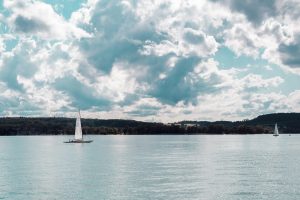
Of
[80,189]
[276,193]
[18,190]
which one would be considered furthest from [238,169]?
[18,190]

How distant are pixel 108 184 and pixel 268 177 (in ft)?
97.7

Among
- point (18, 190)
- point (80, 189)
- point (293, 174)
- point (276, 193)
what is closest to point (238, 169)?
point (293, 174)

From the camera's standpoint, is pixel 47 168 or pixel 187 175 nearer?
pixel 187 175

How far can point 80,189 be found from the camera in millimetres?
77688

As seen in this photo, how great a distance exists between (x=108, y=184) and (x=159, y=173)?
18002 millimetres

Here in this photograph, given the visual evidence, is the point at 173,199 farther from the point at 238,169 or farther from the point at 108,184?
the point at 238,169

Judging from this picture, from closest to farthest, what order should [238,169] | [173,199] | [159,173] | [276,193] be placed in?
[173,199]
[276,193]
[159,173]
[238,169]

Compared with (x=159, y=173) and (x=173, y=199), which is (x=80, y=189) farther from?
(x=159, y=173)

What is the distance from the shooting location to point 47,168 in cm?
11338

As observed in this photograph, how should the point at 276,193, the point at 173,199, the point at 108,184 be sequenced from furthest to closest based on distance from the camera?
the point at 108,184 → the point at 276,193 → the point at 173,199

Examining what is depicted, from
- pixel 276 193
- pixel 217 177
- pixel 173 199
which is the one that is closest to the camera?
pixel 173 199

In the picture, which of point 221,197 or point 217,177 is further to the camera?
point 217,177

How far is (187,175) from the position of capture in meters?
94.9

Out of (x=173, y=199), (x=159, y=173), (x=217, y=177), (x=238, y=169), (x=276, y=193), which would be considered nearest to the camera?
(x=173, y=199)
